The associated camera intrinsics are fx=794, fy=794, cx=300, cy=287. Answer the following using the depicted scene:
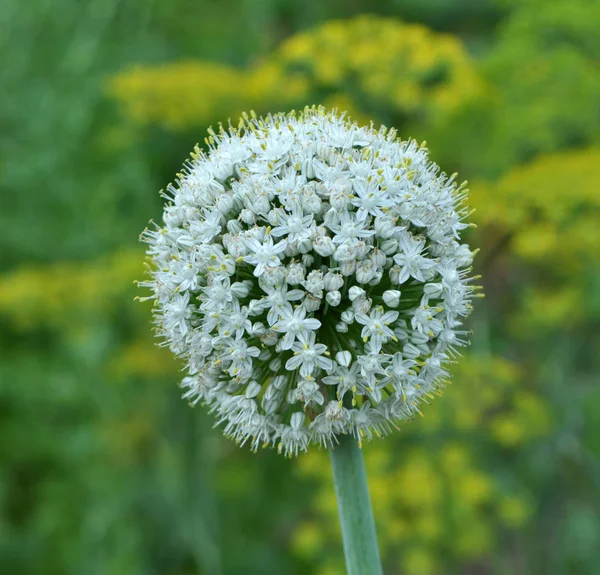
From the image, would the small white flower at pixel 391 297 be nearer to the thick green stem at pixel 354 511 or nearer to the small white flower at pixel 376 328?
the small white flower at pixel 376 328

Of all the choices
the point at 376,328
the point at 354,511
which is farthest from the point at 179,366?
the point at 376,328

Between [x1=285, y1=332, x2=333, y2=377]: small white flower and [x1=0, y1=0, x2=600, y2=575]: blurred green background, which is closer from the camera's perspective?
[x1=285, y1=332, x2=333, y2=377]: small white flower

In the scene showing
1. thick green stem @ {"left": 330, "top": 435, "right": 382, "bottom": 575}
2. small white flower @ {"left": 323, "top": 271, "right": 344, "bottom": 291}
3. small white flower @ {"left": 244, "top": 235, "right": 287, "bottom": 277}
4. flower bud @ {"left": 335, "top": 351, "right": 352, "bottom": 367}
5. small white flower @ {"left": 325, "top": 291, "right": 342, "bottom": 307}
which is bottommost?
Answer: thick green stem @ {"left": 330, "top": 435, "right": 382, "bottom": 575}

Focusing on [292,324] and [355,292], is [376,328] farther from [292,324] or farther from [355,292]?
[292,324]

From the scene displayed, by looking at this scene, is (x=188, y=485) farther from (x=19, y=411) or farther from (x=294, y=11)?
(x=294, y=11)

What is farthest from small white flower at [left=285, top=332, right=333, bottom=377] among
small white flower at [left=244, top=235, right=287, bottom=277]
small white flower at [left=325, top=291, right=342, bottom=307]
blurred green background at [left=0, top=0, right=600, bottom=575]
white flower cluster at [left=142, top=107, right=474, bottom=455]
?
blurred green background at [left=0, top=0, right=600, bottom=575]

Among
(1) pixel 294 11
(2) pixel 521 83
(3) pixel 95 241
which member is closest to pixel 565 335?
(2) pixel 521 83

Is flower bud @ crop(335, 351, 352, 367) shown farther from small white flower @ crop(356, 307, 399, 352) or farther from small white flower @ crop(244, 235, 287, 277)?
small white flower @ crop(244, 235, 287, 277)
